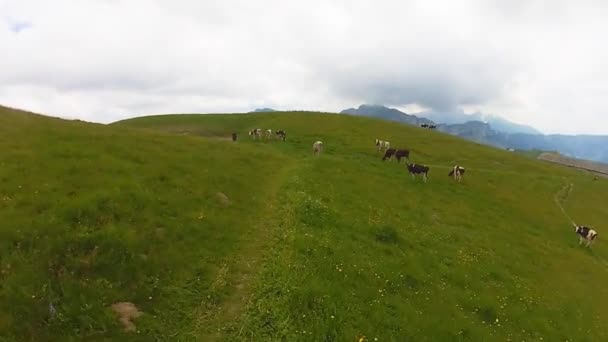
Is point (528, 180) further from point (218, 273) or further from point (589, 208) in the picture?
point (218, 273)

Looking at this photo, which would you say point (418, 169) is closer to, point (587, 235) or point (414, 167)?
point (414, 167)

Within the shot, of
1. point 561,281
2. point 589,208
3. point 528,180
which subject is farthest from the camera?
point 528,180

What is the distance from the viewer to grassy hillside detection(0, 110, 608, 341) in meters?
16.0

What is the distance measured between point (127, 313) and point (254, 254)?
7052 millimetres

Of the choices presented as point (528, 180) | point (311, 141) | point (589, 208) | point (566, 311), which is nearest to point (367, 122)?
point (311, 141)

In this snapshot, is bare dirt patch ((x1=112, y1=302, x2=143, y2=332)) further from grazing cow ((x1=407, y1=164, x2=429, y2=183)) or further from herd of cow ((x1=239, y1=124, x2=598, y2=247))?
herd of cow ((x1=239, y1=124, x2=598, y2=247))

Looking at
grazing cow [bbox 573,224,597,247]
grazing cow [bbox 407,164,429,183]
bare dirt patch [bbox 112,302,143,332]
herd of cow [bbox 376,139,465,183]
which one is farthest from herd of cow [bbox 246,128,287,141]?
bare dirt patch [bbox 112,302,143,332]

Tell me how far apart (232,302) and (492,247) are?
21.6 metres

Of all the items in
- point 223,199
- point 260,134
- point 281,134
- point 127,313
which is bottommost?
point 127,313

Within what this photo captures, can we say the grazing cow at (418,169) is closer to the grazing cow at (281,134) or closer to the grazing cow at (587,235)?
the grazing cow at (587,235)

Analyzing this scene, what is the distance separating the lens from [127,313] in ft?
51.0

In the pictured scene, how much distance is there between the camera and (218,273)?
747 inches

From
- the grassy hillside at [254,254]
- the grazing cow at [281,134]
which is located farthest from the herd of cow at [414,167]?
the grazing cow at [281,134]

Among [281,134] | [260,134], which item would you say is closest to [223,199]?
[260,134]
